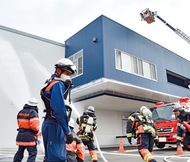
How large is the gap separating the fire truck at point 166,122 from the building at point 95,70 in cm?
229

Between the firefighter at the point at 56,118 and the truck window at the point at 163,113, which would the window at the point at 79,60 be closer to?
the truck window at the point at 163,113

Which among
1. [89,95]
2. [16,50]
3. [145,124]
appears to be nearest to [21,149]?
[145,124]

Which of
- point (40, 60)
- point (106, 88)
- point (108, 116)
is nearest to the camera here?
point (106, 88)

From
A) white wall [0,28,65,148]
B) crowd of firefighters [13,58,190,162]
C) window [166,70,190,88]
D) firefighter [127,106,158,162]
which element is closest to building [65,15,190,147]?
window [166,70,190,88]

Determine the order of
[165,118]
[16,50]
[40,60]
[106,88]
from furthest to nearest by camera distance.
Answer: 1. [40,60]
2. [16,50]
3. [106,88]
4. [165,118]

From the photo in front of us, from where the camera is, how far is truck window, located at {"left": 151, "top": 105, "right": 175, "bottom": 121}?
979 centimetres

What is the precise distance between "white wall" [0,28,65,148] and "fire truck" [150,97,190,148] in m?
6.35

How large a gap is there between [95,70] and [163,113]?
14.2 ft

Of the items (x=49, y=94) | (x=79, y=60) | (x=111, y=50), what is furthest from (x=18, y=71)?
(x=49, y=94)

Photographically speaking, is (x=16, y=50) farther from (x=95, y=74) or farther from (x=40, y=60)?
(x=95, y=74)

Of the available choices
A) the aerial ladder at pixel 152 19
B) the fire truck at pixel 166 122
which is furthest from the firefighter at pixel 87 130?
the aerial ladder at pixel 152 19

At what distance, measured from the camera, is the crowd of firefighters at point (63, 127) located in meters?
2.30

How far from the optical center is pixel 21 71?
39.7 ft

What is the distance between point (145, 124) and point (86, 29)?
9.91 meters
